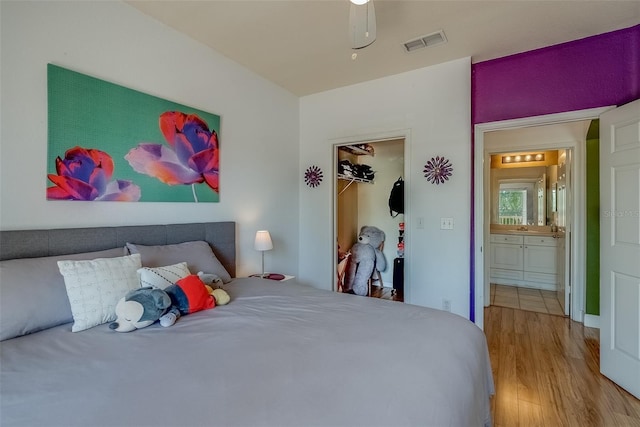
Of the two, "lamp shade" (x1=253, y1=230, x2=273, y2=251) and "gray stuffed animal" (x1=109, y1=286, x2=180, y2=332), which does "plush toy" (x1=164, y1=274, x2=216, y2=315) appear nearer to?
"gray stuffed animal" (x1=109, y1=286, x2=180, y2=332)

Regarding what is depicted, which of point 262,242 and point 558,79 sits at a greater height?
point 558,79

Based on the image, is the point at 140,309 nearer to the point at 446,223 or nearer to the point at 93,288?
the point at 93,288

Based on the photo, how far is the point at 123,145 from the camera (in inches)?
79.2

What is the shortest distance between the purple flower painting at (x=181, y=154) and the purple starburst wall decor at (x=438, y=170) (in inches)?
80.0

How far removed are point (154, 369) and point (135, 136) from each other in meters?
1.68

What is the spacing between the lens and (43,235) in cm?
162

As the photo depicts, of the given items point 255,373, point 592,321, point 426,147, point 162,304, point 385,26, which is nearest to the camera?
point 255,373

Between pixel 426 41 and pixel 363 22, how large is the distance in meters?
1.11

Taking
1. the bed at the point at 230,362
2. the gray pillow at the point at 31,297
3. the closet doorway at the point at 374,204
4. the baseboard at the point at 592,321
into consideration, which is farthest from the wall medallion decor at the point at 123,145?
the baseboard at the point at 592,321

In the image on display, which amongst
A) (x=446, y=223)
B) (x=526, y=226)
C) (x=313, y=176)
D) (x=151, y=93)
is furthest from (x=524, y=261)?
(x=151, y=93)

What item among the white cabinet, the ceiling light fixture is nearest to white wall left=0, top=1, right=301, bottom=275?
the white cabinet

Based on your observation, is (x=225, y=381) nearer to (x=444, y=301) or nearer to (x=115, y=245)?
(x=115, y=245)

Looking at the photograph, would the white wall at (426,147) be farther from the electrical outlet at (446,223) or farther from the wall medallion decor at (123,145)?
the wall medallion decor at (123,145)

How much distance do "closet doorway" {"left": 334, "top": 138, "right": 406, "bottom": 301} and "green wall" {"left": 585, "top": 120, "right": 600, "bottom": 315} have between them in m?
2.06
